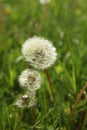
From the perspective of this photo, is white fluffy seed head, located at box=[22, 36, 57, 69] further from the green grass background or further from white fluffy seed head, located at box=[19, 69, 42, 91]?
the green grass background

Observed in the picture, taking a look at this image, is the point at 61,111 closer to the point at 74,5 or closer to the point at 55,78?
the point at 55,78

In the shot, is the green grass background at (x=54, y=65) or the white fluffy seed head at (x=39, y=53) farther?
the green grass background at (x=54, y=65)

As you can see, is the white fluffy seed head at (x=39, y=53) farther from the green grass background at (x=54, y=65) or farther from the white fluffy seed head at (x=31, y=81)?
the green grass background at (x=54, y=65)

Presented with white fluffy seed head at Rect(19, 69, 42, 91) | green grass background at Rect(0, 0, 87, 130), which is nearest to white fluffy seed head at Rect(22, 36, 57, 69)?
white fluffy seed head at Rect(19, 69, 42, 91)

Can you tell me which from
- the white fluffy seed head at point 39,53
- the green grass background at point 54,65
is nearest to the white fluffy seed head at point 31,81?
the white fluffy seed head at point 39,53

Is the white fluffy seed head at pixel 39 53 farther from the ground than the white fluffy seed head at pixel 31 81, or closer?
farther from the ground
